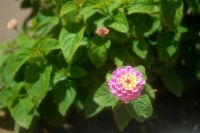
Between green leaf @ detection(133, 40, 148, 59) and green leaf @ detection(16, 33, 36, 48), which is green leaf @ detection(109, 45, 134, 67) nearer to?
green leaf @ detection(133, 40, 148, 59)

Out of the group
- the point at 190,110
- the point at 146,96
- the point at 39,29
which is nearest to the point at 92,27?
the point at 39,29

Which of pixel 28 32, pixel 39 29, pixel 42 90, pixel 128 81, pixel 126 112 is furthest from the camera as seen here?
pixel 28 32

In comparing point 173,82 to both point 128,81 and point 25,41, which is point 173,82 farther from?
point 25,41

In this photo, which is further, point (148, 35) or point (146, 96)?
point (148, 35)

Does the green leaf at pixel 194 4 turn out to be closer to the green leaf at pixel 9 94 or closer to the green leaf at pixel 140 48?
the green leaf at pixel 140 48

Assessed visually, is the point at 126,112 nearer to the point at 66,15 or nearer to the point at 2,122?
the point at 66,15

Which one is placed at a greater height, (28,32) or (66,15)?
(66,15)
